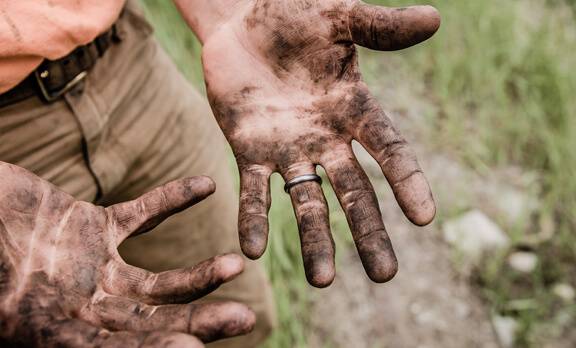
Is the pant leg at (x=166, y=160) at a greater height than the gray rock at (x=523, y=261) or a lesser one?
greater

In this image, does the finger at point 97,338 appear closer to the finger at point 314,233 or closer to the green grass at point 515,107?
the finger at point 314,233

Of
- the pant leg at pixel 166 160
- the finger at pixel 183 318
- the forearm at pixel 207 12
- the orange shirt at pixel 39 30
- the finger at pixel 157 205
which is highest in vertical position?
the orange shirt at pixel 39 30

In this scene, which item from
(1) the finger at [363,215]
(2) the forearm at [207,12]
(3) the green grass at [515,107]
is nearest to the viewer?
(1) the finger at [363,215]

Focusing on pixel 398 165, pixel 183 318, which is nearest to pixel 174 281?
pixel 183 318

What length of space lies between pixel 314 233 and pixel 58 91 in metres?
0.58

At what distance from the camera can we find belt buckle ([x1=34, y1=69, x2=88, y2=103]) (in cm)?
105

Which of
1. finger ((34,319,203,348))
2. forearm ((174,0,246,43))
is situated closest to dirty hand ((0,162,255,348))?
finger ((34,319,203,348))

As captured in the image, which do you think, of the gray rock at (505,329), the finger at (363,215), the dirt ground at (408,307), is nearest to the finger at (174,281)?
the finger at (363,215)

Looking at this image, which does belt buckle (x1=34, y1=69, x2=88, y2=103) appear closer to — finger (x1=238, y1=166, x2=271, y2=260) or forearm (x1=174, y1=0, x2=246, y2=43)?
forearm (x1=174, y1=0, x2=246, y2=43)

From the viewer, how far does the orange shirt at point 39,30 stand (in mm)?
943

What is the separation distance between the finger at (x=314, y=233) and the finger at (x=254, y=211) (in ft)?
0.19

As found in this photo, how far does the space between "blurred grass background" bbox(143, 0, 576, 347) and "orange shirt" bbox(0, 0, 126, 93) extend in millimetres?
1075

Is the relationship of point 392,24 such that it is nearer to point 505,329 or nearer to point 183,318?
point 183,318

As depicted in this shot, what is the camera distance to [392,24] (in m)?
0.97
